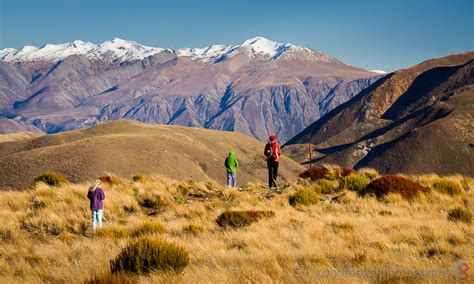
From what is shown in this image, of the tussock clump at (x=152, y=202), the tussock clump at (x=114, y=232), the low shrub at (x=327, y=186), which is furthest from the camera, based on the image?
the low shrub at (x=327, y=186)

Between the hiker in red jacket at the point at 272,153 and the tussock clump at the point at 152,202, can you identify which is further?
the hiker in red jacket at the point at 272,153

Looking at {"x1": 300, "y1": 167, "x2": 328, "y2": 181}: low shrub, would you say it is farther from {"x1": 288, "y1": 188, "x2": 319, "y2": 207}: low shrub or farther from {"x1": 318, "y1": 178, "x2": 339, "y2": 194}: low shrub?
{"x1": 288, "y1": 188, "x2": 319, "y2": 207}: low shrub

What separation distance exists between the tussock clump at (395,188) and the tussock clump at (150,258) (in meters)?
9.86

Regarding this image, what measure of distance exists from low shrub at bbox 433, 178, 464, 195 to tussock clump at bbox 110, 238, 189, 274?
39.2ft

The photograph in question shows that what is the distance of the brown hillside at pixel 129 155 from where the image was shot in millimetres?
75500

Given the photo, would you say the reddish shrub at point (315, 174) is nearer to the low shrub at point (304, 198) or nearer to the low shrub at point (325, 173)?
the low shrub at point (325, 173)

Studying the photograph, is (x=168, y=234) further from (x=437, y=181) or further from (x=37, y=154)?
(x=37, y=154)

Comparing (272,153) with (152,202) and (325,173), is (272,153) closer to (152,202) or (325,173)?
(325,173)

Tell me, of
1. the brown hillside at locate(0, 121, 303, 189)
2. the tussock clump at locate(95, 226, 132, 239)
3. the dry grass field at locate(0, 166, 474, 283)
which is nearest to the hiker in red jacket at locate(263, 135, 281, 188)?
the dry grass field at locate(0, 166, 474, 283)

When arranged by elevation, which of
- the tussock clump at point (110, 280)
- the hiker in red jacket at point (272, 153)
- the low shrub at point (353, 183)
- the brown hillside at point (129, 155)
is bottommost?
the brown hillside at point (129, 155)

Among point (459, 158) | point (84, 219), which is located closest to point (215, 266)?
point (84, 219)

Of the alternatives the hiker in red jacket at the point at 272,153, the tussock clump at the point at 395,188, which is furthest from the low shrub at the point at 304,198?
the hiker in red jacket at the point at 272,153

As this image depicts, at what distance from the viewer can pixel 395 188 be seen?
16141 millimetres

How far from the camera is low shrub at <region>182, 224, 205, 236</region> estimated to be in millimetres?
11882
